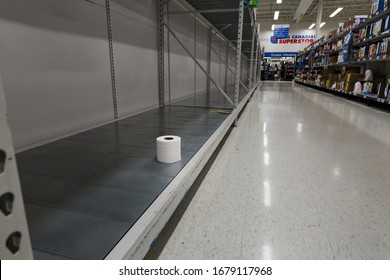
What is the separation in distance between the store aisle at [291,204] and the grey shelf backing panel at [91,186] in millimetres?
247

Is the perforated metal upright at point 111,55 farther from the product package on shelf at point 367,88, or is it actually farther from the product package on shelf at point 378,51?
the product package on shelf at point 367,88

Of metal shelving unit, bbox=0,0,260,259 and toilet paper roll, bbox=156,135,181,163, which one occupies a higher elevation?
toilet paper roll, bbox=156,135,181,163

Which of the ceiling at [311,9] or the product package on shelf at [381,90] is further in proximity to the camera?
the ceiling at [311,9]

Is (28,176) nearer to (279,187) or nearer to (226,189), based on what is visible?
(226,189)

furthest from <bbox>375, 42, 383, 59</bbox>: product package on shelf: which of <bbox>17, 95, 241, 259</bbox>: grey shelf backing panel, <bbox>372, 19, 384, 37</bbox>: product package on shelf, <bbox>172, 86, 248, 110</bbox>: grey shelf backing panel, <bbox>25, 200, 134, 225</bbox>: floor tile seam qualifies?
<bbox>25, 200, 134, 225</bbox>: floor tile seam

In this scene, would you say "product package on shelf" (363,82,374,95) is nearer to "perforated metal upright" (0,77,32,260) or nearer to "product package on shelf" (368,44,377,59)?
"product package on shelf" (368,44,377,59)

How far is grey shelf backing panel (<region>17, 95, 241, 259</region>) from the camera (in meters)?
0.80

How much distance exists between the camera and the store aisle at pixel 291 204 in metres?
1.04

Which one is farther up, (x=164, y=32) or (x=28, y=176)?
(x=164, y=32)

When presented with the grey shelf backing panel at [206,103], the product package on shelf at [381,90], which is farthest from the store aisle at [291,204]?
the product package on shelf at [381,90]

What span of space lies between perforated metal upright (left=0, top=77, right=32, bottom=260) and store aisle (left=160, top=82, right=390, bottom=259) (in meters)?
0.63

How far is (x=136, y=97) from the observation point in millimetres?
2951

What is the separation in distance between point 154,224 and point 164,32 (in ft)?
10.6
